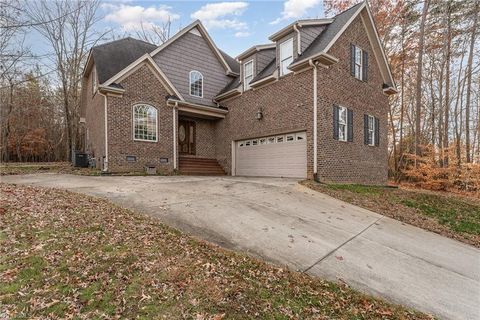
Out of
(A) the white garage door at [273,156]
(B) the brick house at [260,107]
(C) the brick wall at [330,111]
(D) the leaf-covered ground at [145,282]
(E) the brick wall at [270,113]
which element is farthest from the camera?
(A) the white garage door at [273,156]

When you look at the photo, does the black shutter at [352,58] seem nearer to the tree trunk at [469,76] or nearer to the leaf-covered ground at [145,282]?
the tree trunk at [469,76]

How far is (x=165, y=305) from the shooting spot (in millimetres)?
2764

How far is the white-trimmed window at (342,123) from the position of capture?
11.6m

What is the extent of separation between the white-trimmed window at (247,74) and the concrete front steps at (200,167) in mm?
5035

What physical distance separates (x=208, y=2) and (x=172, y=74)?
436cm

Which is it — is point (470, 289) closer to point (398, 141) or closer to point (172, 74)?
point (172, 74)

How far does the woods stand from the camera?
16.5m

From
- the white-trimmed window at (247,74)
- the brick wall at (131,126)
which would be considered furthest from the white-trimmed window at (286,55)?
the brick wall at (131,126)

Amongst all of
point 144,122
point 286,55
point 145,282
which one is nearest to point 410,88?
point 286,55

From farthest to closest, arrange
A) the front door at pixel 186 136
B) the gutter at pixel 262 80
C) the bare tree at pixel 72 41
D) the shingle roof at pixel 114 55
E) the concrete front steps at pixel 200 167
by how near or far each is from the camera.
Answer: the bare tree at pixel 72 41 → the front door at pixel 186 136 → the concrete front steps at pixel 200 167 → the shingle roof at pixel 114 55 → the gutter at pixel 262 80

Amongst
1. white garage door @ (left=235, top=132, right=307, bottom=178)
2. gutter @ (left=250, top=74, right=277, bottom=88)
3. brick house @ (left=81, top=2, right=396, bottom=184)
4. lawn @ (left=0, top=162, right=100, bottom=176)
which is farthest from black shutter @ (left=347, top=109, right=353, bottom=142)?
lawn @ (left=0, top=162, right=100, bottom=176)

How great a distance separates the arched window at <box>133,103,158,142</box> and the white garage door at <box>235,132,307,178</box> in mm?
4854

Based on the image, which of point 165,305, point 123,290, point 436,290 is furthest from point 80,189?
point 436,290

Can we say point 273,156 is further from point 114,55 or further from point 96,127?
point 114,55
